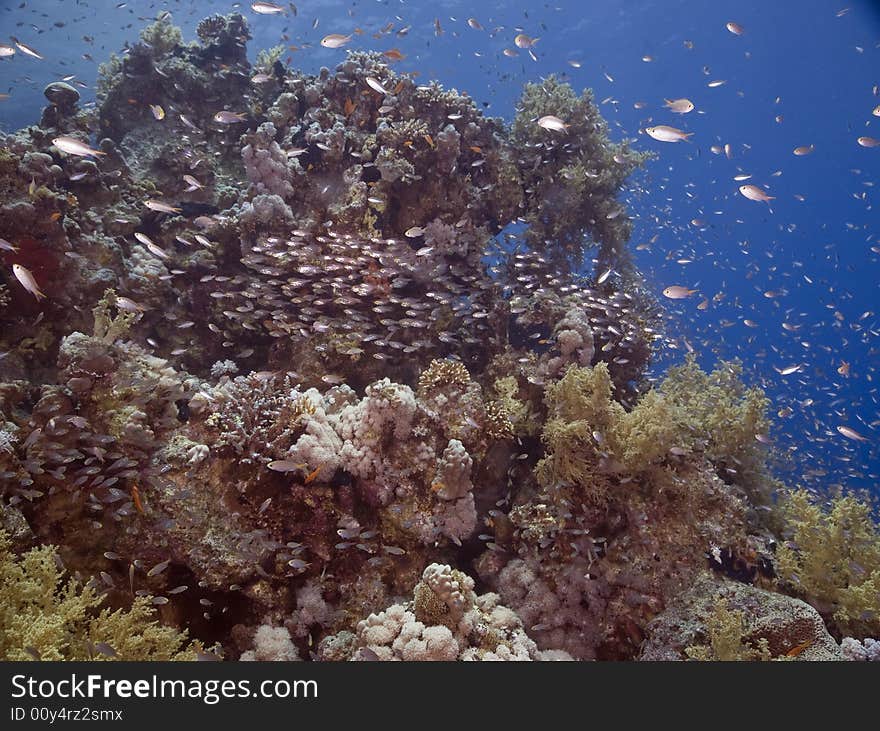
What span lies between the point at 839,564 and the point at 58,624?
A: 8476 mm

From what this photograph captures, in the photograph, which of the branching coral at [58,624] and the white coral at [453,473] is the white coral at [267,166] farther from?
the branching coral at [58,624]

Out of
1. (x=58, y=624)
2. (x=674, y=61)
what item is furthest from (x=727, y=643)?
(x=674, y=61)

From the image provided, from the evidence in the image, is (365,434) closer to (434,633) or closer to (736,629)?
(434,633)

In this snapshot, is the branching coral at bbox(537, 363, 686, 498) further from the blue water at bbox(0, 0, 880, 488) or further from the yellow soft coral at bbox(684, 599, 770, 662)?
the blue water at bbox(0, 0, 880, 488)

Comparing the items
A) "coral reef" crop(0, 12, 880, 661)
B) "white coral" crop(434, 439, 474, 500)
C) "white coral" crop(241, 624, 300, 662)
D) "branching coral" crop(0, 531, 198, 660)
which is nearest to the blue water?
"coral reef" crop(0, 12, 880, 661)

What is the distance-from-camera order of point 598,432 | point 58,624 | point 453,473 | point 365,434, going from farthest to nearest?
point 598,432 → point 365,434 → point 453,473 → point 58,624

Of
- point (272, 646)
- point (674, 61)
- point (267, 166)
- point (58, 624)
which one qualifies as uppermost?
point (674, 61)

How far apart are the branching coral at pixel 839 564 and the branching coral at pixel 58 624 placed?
725 centimetres

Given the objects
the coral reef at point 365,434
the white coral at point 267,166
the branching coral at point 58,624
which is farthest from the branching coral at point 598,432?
the white coral at point 267,166

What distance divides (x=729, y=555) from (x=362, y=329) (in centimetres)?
642

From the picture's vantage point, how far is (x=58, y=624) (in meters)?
4.00

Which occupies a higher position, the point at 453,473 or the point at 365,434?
the point at 365,434

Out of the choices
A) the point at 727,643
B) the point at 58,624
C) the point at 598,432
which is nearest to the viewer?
the point at 58,624

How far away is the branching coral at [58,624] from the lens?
3959 millimetres
